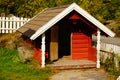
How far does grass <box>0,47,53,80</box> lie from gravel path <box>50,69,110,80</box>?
22.7 inches

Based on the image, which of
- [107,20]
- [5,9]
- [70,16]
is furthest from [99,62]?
[107,20]

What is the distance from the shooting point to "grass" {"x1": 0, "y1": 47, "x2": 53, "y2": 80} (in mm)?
14648

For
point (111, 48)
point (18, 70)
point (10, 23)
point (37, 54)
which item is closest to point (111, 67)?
point (111, 48)

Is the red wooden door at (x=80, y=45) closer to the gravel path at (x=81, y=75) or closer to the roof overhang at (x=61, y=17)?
the roof overhang at (x=61, y=17)

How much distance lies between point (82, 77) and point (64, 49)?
6725 millimetres

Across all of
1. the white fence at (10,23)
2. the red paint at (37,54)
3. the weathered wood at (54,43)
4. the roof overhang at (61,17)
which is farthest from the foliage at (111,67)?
the white fence at (10,23)

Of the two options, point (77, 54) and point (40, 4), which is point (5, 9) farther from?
point (77, 54)

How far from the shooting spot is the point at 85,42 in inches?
749

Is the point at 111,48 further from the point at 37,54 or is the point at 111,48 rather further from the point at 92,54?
the point at 37,54

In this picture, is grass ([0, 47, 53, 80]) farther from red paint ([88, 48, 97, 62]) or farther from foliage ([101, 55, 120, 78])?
red paint ([88, 48, 97, 62])

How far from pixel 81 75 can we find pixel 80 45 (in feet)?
12.8

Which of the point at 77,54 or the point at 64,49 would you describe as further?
the point at 64,49

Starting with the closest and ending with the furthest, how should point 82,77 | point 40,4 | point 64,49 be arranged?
1. point 82,77
2. point 64,49
3. point 40,4

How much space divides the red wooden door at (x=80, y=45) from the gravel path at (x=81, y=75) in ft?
8.11
